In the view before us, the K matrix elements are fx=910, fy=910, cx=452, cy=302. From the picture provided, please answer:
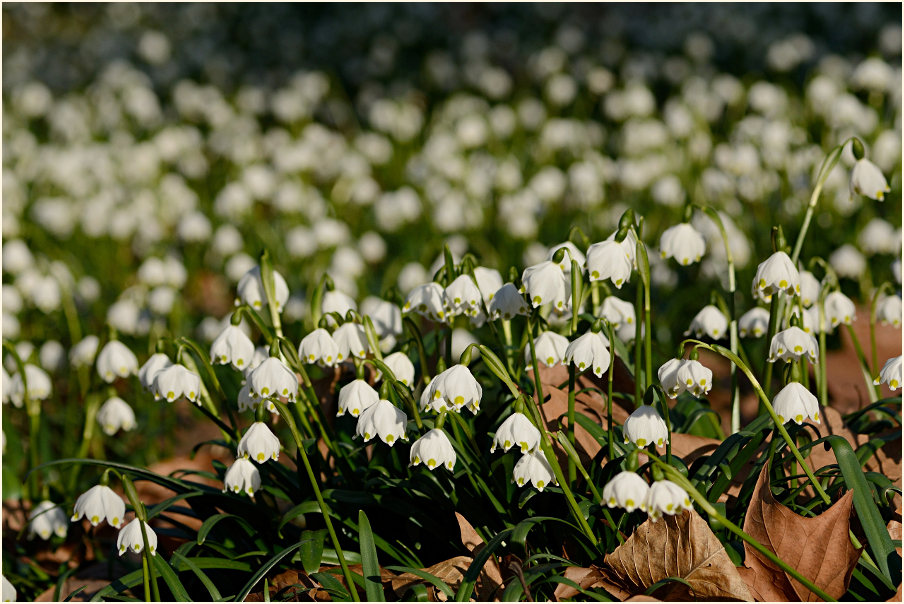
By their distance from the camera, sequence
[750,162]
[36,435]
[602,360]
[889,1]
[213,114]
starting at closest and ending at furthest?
[602,360], [36,435], [750,162], [213,114], [889,1]

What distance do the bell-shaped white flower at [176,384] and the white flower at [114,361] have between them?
48cm

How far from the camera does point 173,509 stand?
2.33 meters

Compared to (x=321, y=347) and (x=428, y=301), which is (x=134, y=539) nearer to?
(x=321, y=347)

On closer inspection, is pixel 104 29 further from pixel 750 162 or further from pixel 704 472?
pixel 704 472

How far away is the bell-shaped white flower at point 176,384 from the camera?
207cm

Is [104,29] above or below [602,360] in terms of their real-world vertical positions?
above

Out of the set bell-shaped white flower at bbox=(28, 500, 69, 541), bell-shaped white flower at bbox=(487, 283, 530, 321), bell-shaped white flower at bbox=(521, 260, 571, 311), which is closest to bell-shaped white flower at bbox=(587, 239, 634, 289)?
bell-shaped white flower at bbox=(521, 260, 571, 311)

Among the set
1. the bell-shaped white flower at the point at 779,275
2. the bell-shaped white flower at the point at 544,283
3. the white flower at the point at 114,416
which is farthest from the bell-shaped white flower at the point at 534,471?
the white flower at the point at 114,416

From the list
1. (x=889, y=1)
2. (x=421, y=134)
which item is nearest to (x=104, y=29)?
(x=421, y=134)

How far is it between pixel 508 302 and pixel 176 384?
2.54 feet

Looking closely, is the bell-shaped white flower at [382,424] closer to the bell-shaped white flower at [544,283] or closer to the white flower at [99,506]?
the bell-shaped white flower at [544,283]

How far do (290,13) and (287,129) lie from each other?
3.54 meters

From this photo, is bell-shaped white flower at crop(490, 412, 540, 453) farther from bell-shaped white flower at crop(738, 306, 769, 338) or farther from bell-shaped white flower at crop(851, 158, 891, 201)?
bell-shaped white flower at crop(851, 158, 891, 201)

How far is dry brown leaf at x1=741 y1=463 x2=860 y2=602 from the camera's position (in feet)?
5.80
